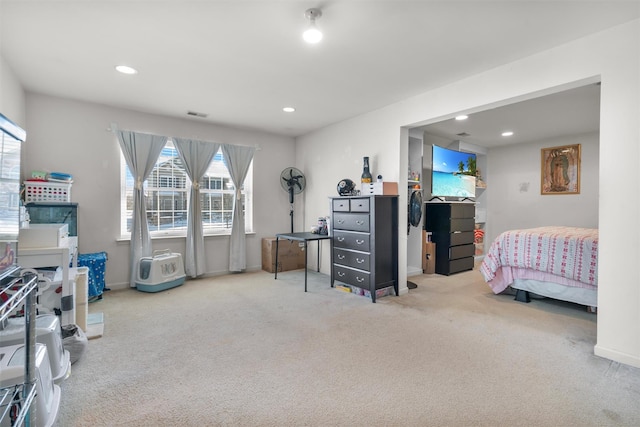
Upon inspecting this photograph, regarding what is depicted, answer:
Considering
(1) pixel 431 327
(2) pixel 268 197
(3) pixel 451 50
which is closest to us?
(3) pixel 451 50

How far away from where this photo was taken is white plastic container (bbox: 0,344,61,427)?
1291mm

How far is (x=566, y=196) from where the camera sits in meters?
5.30

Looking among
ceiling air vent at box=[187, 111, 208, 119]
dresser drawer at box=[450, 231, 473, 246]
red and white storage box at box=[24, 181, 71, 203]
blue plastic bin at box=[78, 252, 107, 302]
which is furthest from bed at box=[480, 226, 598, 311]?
red and white storage box at box=[24, 181, 71, 203]

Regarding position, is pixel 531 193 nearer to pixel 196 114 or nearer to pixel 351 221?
pixel 351 221

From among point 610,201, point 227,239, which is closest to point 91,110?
point 227,239

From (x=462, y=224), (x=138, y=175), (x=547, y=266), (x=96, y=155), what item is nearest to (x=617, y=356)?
(x=547, y=266)

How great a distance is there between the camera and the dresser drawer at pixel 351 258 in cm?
354

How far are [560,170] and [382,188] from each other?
4.04 metres

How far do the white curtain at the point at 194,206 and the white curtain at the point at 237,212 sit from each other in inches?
16.0

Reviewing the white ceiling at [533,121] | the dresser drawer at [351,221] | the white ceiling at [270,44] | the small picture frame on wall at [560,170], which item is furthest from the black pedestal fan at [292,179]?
the small picture frame on wall at [560,170]

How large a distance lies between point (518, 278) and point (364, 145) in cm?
243

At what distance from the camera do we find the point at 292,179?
514 centimetres

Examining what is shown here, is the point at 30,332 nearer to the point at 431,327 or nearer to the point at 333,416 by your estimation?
the point at 333,416

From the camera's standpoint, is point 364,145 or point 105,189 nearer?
point 105,189
